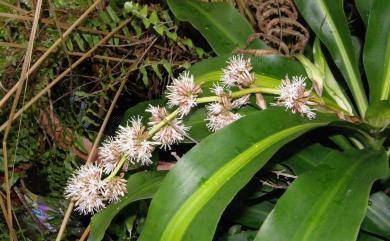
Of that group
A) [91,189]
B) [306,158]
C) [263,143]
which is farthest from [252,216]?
[91,189]

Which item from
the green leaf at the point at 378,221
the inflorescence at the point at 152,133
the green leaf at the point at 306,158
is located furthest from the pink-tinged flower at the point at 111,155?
the green leaf at the point at 378,221

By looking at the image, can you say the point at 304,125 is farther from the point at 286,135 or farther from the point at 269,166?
the point at 269,166

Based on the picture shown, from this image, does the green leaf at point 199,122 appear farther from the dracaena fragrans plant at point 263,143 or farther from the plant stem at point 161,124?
the plant stem at point 161,124

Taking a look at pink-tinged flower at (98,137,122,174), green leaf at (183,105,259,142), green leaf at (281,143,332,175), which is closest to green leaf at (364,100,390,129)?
green leaf at (281,143,332,175)

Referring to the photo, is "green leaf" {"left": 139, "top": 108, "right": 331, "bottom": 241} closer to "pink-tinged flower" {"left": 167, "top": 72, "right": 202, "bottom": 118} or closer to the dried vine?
"pink-tinged flower" {"left": 167, "top": 72, "right": 202, "bottom": 118}

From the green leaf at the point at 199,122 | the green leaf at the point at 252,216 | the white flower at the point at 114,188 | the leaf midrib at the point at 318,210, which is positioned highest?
the green leaf at the point at 199,122

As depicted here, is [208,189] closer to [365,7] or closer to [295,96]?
[295,96]
